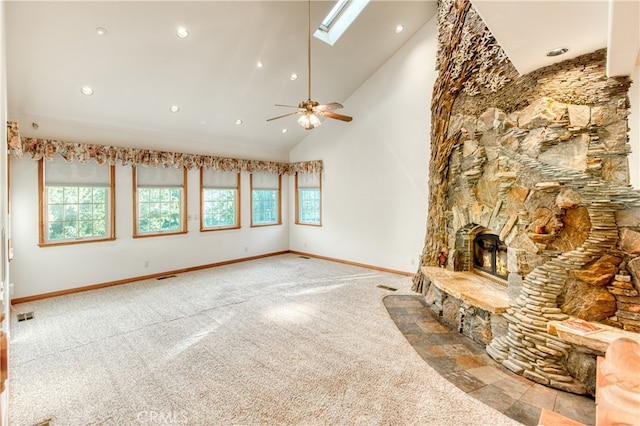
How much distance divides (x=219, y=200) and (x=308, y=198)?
2.37m

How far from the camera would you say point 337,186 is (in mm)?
7602

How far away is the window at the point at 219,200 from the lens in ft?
23.4

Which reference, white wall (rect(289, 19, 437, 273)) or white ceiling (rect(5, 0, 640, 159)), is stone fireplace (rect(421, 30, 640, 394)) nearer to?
white ceiling (rect(5, 0, 640, 159))

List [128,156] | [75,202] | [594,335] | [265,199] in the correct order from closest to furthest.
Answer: [594,335]
[75,202]
[128,156]
[265,199]

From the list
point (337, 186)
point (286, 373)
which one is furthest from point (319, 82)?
point (286, 373)

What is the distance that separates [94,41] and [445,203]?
17.4 feet

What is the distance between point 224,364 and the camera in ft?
10.2

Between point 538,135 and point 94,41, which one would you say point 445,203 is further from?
point 94,41

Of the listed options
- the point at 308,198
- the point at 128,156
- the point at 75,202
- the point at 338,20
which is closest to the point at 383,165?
the point at 308,198

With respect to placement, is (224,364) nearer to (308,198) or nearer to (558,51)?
(558,51)

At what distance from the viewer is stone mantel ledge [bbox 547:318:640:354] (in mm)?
2439

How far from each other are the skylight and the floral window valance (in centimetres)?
315

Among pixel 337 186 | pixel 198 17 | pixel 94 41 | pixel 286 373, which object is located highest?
pixel 198 17

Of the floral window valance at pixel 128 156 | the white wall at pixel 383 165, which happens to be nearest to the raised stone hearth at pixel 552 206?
the white wall at pixel 383 165
